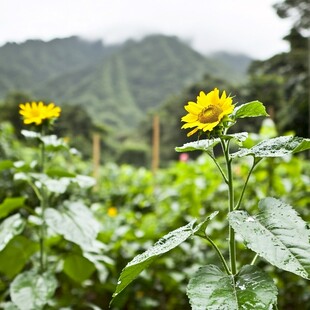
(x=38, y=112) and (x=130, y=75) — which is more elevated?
(x=38, y=112)

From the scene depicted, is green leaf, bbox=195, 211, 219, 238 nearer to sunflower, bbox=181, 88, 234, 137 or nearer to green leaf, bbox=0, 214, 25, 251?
sunflower, bbox=181, 88, 234, 137

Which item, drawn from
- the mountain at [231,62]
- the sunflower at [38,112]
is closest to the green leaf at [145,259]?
the sunflower at [38,112]

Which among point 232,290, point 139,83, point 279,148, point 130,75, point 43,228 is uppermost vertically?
point 279,148

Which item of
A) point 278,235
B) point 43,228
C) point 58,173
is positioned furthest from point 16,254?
point 278,235

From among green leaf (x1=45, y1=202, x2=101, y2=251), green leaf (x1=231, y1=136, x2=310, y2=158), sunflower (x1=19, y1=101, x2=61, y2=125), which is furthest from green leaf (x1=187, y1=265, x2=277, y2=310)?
sunflower (x1=19, y1=101, x2=61, y2=125)

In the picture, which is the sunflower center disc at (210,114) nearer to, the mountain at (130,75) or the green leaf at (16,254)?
the green leaf at (16,254)

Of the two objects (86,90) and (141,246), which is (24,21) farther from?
(86,90)

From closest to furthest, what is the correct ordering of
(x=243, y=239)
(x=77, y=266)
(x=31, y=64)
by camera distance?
(x=243, y=239)
(x=77, y=266)
(x=31, y=64)

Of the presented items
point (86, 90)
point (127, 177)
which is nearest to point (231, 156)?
point (127, 177)

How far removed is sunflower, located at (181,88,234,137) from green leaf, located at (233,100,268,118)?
0.12 feet

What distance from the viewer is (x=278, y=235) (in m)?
0.64

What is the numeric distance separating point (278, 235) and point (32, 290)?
66 cm

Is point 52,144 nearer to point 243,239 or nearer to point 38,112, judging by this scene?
point 38,112

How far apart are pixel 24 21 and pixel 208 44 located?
21.9 m
